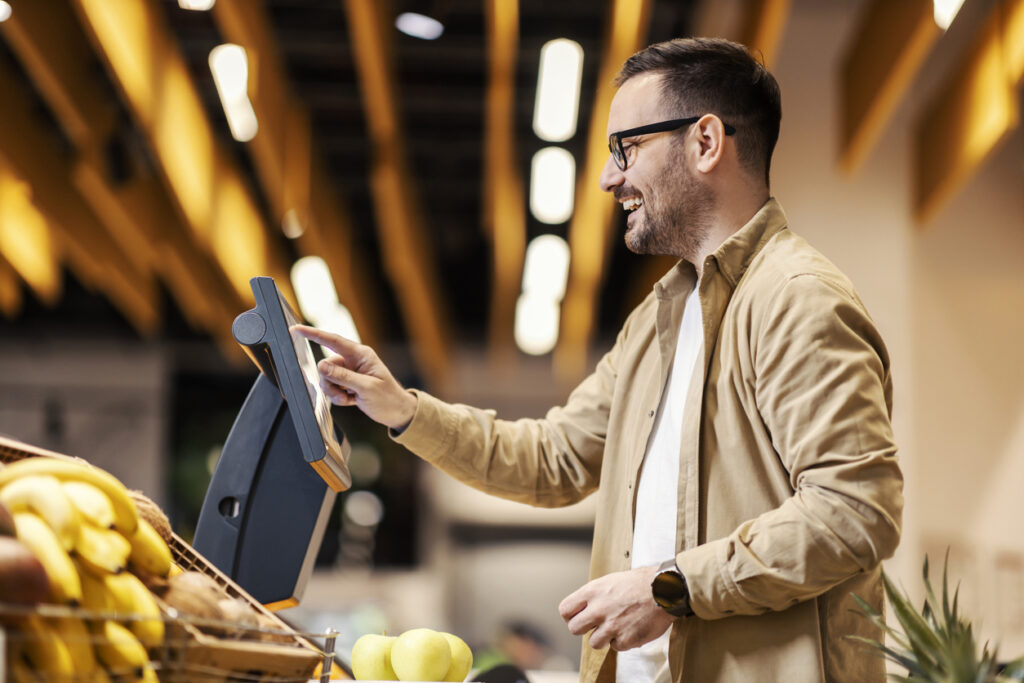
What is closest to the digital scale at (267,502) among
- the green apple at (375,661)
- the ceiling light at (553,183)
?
the green apple at (375,661)

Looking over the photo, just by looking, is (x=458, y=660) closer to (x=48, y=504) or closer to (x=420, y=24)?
(x=48, y=504)

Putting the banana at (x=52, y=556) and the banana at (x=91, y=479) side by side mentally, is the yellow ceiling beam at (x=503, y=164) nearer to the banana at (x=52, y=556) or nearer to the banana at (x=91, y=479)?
the banana at (x=91, y=479)

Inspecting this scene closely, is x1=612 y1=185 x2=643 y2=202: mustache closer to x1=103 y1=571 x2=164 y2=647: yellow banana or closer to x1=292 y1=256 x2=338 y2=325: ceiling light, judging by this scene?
x1=103 y1=571 x2=164 y2=647: yellow banana

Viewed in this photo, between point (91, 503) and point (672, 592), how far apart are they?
2.46 ft

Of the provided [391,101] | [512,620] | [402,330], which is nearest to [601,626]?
[391,101]

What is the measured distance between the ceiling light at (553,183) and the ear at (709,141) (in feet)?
12.7

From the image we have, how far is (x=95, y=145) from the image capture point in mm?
5262

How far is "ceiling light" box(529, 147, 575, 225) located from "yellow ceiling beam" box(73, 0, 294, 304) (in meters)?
1.69

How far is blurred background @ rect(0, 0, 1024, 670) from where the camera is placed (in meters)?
4.53

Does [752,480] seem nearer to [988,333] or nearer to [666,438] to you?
[666,438]

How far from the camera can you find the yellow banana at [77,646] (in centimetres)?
110

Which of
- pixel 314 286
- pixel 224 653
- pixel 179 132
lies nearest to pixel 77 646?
pixel 224 653

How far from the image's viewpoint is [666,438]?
1.80m

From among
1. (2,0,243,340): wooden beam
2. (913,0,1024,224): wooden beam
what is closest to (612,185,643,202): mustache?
(913,0,1024,224): wooden beam
